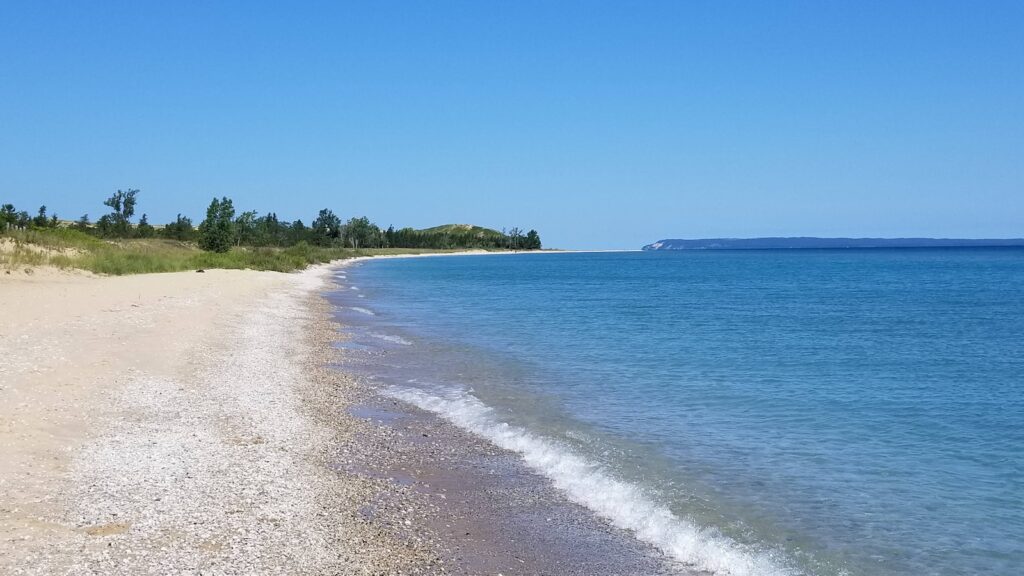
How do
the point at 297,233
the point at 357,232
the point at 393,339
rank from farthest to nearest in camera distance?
1. the point at 357,232
2. the point at 297,233
3. the point at 393,339

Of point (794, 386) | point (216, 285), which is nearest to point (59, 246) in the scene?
point (216, 285)

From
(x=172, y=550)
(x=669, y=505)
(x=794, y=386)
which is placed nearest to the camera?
(x=172, y=550)

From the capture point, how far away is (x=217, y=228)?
7588 centimetres

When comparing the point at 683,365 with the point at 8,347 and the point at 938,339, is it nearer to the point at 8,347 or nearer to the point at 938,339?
the point at 938,339

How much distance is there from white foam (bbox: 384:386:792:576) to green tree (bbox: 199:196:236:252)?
224 feet

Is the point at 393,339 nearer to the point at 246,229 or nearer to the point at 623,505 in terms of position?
the point at 623,505

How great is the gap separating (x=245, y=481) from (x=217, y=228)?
72929 mm

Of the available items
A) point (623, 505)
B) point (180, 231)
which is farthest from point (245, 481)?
point (180, 231)

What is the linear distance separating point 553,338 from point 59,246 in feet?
113

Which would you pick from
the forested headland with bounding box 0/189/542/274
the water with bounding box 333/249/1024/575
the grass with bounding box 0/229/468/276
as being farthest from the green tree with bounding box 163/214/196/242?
the water with bounding box 333/249/1024/575

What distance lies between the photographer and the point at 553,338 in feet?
85.1

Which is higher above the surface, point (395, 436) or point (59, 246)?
point (59, 246)

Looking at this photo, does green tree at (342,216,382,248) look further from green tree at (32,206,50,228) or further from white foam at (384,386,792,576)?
white foam at (384,386,792,576)

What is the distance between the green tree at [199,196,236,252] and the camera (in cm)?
7569
